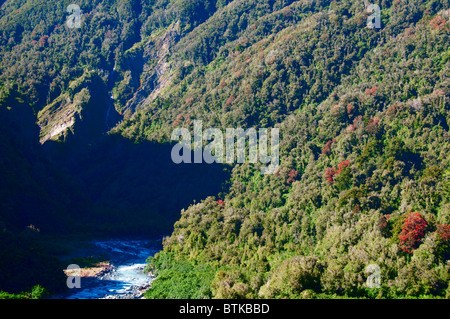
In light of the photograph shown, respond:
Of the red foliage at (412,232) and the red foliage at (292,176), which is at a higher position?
the red foliage at (292,176)

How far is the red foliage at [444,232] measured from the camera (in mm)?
49812

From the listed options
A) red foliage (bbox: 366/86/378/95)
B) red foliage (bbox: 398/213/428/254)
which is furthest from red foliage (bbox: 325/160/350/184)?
red foliage (bbox: 398/213/428/254)

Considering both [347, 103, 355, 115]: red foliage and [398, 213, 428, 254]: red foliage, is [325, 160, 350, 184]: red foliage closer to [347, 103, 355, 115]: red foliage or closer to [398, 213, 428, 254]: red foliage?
[347, 103, 355, 115]: red foliage

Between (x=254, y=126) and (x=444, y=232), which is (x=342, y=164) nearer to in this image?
(x=444, y=232)

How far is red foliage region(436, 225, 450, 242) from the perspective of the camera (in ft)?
163

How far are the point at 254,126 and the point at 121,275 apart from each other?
5285cm

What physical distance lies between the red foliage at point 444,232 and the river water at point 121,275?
131ft

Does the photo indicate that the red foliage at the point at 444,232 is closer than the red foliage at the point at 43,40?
Yes

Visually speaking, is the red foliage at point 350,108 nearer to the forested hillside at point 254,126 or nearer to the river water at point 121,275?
the forested hillside at point 254,126

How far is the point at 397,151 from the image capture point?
73688 mm

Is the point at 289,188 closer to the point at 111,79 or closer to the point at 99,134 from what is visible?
the point at 99,134

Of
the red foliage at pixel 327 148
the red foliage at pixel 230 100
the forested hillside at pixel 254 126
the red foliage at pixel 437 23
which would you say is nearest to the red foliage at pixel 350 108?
the forested hillside at pixel 254 126

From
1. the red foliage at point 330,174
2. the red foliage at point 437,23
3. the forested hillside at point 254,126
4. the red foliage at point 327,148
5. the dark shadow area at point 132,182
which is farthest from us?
the dark shadow area at point 132,182

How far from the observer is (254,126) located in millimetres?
107250
